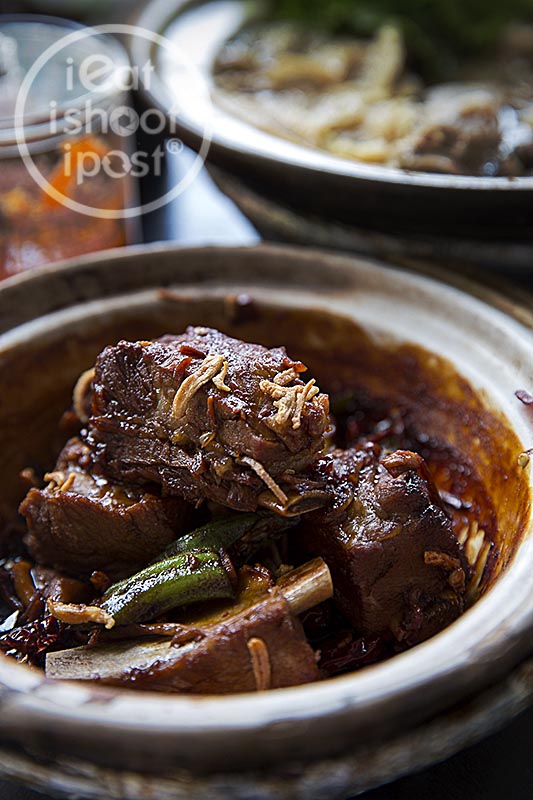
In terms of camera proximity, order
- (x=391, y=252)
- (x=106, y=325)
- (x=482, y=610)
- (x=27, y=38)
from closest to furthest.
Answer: (x=482, y=610)
(x=106, y=325)
(x=391, y=252)
(x=27, y=38)

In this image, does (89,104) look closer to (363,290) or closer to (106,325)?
(106,325)

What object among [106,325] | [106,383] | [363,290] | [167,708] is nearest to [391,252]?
[363,290]

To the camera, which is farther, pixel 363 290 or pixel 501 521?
pixel 363 290

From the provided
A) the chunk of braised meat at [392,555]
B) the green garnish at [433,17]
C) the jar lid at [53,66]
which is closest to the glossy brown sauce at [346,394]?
the chunk of braised meat at [392,555]

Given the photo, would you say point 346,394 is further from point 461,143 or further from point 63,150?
point 63,150

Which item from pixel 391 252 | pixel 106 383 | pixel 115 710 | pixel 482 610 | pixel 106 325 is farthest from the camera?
pixel 391 252

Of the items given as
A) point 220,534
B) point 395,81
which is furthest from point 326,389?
point 395,81

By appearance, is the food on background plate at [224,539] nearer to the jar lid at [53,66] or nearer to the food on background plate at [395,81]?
the food on background plate at [395,81]
